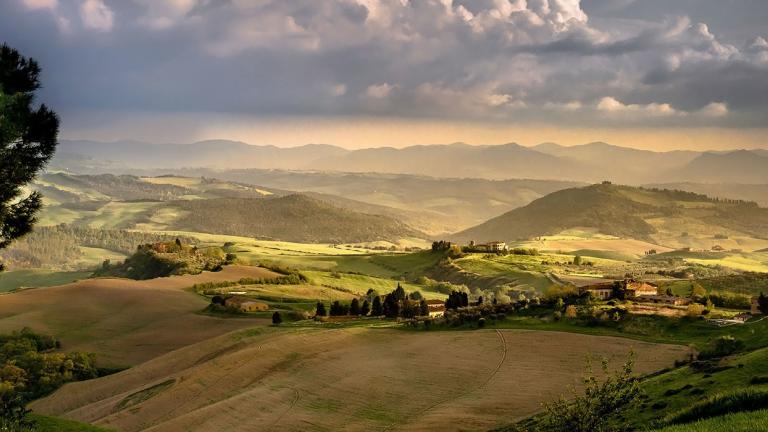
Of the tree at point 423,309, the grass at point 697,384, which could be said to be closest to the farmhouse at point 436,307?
the tree at point 423,309

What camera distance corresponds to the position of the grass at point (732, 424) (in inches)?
880

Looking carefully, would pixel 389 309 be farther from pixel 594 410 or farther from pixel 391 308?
pixel 594 410

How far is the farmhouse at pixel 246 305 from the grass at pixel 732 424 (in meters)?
118

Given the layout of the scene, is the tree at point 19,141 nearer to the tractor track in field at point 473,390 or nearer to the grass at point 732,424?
the tractor track in field at point 473,390

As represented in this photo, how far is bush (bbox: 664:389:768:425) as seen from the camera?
27.0 metres

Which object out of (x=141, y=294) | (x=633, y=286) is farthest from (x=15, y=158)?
(x=141, y=294)

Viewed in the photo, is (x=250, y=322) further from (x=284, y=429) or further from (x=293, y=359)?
(x=284, y=429)

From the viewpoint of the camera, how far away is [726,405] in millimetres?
27781

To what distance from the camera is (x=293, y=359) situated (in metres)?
77.0

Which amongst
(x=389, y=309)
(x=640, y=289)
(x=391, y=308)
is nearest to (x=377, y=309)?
(x=389, y=309)

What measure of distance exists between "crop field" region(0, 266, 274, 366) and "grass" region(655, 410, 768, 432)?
322 feet

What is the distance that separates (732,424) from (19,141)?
3674 centimetres

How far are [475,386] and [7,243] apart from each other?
37683 millimetres

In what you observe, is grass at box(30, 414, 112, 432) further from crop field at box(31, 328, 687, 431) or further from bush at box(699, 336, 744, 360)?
bush at box(699, 336, 744, 360)
